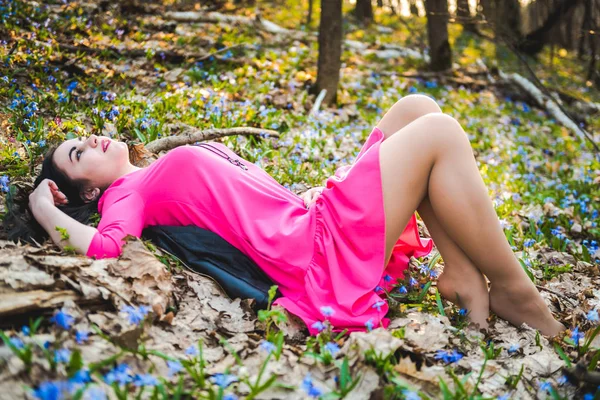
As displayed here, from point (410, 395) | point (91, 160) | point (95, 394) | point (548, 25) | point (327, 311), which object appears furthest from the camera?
point (548, 25)

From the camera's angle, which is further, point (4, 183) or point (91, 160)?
→ point (4, 183)

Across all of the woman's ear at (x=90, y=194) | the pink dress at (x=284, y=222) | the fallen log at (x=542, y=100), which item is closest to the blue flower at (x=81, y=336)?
the pink dress at (x=284, y=222)

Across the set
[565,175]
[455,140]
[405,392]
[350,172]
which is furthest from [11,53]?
[565,175]

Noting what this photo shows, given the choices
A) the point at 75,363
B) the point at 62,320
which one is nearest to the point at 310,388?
the point at 75,363

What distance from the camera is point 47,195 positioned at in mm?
2318

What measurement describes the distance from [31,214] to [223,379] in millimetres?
1339

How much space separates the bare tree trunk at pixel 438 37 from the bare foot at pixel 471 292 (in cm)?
540

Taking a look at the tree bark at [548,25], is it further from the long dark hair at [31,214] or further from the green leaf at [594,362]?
the long dark hair at [31,214]

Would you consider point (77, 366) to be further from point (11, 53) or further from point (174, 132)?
point (11, 53)

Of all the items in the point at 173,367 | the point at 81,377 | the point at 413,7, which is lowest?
the point at 173,367

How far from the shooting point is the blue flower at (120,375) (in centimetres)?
153

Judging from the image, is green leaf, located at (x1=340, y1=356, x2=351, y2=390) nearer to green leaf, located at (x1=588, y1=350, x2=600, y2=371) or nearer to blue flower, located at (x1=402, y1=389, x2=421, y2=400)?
blue flower, located at (x1=402, y1=389, x2=421, y2=400)

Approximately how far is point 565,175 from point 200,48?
4.09 m

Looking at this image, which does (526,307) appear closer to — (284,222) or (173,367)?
(284,222)
